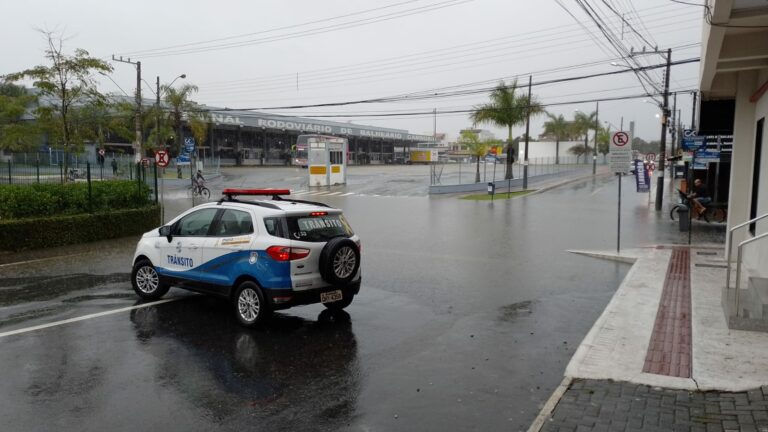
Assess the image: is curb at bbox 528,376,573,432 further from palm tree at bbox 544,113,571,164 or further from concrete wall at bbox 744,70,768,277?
palm tree at bbox 544,113,571,164

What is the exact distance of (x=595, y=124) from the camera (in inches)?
3189

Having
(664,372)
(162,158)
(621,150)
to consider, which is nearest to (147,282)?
(664,372)

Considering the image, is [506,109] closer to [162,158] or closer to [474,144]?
[474,144]

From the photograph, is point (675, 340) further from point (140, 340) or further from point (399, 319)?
point (140, 340)

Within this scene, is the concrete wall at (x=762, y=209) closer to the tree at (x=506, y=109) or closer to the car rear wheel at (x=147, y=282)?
the car rear wheel at (x=147, y=282)

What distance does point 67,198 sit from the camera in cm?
1628

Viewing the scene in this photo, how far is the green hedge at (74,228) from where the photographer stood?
14.6 meters

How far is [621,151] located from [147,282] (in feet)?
37.6

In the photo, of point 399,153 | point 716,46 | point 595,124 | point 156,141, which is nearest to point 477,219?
point 716,46

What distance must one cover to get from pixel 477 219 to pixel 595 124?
6459 centimetres

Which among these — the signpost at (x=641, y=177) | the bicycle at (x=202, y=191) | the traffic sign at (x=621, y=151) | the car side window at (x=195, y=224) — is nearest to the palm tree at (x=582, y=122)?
the signpost at (x=641, y=177)

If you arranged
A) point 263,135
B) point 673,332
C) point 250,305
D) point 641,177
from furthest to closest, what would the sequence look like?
1. point 263,135
2. point 641,177
3. point 250,305
4. point 673,332

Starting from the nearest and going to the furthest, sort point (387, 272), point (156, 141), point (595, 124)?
point (387, 272)
point (156, 141)
point (595, 124)

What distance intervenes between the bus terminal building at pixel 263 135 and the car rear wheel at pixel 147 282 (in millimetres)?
50921
